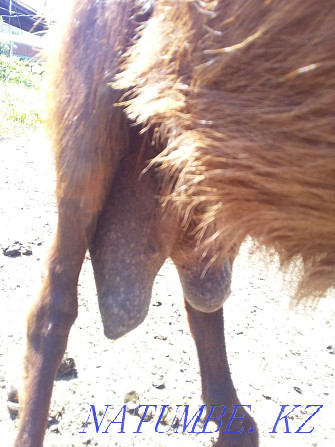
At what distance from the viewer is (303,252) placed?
598mm

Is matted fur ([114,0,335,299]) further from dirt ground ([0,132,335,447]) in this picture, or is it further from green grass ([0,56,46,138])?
green grass ([0,56,46,138])

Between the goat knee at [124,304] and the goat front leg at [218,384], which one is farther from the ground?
the goat knee at [124,304]

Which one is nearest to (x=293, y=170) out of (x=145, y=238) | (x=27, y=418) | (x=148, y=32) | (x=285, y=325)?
(x=148, y=32)

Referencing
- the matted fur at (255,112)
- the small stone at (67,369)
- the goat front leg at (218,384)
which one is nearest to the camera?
the matted fur at (255,112)

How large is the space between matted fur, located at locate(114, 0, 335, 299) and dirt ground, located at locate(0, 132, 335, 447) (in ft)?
2.09

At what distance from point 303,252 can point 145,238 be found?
0.60 meters

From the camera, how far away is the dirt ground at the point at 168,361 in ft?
5.62

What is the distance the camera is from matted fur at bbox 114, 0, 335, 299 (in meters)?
0.49

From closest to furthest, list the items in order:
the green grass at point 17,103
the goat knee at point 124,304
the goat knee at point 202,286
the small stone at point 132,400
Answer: the goat knee at point 124,304
the goat knee at point 202,286
the small stone at point 132,400
the green grass at point 17,103

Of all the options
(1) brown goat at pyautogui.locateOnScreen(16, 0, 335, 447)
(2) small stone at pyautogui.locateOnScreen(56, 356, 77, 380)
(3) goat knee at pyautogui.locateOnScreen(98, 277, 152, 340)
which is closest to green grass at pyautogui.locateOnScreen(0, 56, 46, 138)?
(2) small stone at pyautogui.locateOnScreen(56, 356, 77, 380)

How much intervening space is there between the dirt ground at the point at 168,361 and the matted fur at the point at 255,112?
64cm

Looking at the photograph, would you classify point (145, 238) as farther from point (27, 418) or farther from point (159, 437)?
point (159, 437)

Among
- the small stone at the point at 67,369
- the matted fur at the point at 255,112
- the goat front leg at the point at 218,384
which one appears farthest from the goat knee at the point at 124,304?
the small stone at the point at 67,369

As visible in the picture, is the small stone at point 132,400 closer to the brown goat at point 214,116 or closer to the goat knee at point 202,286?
the goat knee at point 202,286
